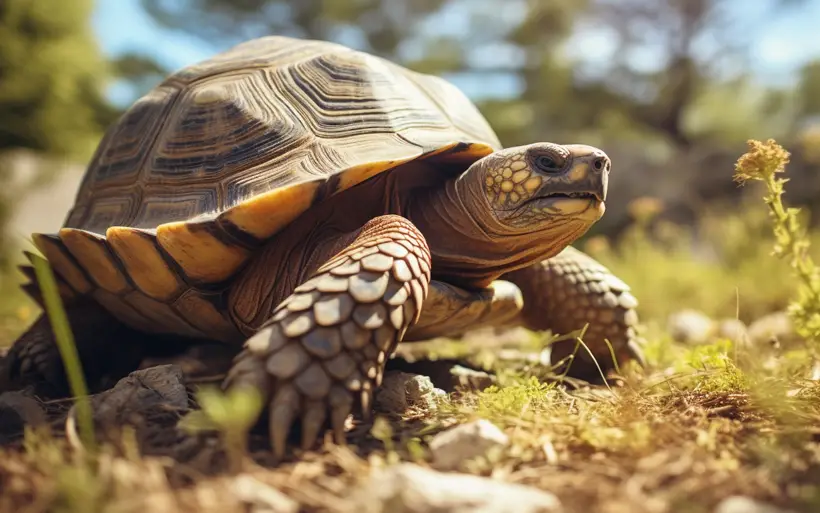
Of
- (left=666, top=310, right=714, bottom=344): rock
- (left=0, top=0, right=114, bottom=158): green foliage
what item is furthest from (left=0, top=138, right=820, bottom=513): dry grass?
(left=0, top=0, right=114, bottom=158): green foliage

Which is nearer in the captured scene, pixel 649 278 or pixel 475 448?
pixel 475 448

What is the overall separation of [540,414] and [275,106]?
56.2 inches

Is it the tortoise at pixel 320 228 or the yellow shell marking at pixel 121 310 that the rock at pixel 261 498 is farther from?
the yellow shell marking at pixel 121 310

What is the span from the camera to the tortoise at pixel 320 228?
4.68 feet

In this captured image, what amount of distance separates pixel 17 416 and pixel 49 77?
765 centimetres

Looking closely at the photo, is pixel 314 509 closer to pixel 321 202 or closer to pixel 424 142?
pixel 321 202

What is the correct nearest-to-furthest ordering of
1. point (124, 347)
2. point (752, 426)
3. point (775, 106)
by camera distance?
1. point (752, 426)
2. point (124, 347)
3. point (775, 106)

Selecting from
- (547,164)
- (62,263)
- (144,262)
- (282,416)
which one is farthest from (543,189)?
(62,263)

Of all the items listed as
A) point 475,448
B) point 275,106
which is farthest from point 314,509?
point 275,106

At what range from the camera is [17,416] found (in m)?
1.52

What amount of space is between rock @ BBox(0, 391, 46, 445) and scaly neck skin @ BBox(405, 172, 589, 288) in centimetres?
128

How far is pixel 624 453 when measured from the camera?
1.19 metres

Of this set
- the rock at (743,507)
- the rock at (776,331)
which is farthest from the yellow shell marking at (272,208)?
the rock at (776,331)

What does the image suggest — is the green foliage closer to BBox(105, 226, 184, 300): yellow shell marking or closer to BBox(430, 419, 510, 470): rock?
BBox(105, 226, 184, 300): yellow shell marking
